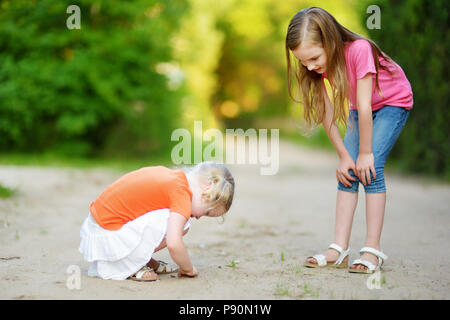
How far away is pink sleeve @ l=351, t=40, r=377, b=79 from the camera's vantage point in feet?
9.76

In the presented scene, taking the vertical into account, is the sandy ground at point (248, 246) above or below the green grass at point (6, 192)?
below

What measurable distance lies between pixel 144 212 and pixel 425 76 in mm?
6663

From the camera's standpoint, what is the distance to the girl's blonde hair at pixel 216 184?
9.13 feet

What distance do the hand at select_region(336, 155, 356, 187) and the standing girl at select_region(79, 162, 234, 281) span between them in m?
0.80

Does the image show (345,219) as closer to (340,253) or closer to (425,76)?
(340,253)


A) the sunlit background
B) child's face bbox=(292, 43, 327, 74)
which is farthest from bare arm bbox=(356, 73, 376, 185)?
the sunlit background

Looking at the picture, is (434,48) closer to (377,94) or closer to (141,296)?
(377,94)

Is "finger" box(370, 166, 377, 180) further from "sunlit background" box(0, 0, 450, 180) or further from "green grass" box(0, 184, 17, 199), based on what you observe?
"sunlit background" box(0, 0, 450, 180)

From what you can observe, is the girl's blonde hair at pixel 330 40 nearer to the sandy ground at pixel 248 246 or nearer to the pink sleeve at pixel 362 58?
the pink sleeve at pixel 362 58

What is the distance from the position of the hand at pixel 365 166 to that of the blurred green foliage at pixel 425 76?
510 cm

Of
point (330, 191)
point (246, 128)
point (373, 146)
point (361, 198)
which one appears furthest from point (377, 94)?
point (246, 128)

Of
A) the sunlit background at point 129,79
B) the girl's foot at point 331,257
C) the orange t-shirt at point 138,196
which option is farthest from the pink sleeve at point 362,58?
the sunlit background at point 129,79

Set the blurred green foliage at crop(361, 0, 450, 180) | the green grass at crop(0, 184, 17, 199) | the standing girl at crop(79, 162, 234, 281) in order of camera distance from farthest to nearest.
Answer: the blurred green foliage at crop(361, 0, 450, 180), the green grass at crop(0, 184, 17, 199), the standing girl at crop(79, 162, 234, 281)

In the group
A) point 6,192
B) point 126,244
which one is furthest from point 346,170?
point 6,192
